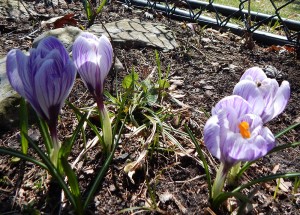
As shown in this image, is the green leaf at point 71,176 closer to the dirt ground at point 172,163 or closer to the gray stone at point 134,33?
the dirt ground at point 172,163

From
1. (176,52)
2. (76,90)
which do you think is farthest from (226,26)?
(76,90)

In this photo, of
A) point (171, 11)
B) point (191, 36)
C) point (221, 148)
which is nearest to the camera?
point (221, 148)

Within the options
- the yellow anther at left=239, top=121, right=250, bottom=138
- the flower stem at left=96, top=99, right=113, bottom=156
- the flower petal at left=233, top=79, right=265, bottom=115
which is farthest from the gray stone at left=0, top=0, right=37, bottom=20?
the yellow anther at left=239, top=121, right=250, bottom=138

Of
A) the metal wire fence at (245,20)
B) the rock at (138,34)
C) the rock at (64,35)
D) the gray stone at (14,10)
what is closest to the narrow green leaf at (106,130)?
the rock at (64,35)

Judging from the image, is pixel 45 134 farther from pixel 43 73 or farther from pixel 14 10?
pixel 14 10

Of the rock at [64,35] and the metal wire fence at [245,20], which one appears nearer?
the rock at [64,35]

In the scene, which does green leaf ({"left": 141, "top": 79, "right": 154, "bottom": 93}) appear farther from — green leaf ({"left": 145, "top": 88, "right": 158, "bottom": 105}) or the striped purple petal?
the striped purple petal

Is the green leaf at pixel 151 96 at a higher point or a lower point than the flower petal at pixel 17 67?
lower

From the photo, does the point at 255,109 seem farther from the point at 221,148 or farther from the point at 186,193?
the point at 186,193
